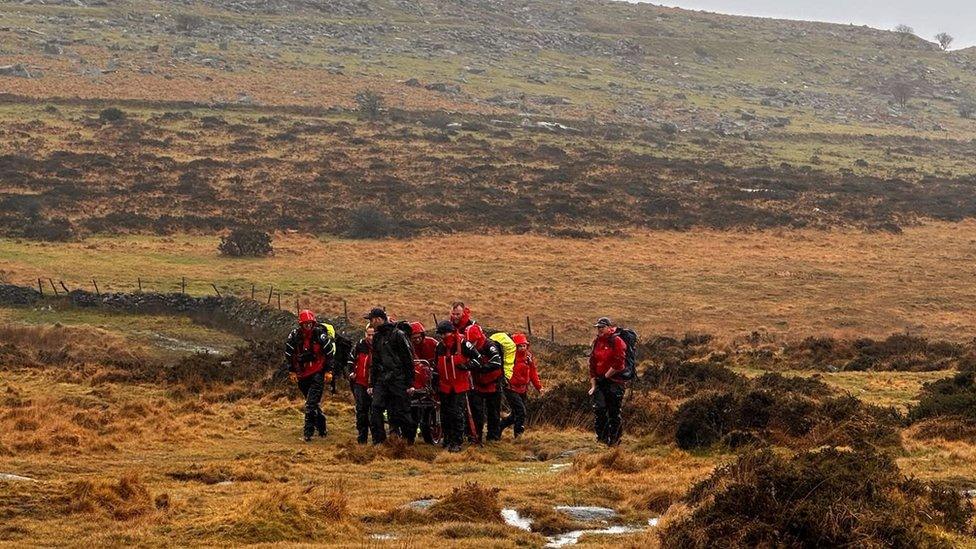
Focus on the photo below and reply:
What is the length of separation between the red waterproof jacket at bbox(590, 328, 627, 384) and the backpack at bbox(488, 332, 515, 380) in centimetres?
132

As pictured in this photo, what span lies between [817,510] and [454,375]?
348 inches

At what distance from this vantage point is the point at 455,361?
665 inches

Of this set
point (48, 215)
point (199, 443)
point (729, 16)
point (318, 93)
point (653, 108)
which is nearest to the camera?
point (199, 443)

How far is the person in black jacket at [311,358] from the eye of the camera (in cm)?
1778

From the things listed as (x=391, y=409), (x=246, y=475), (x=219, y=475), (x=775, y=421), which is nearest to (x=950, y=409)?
(x=775, y=421)

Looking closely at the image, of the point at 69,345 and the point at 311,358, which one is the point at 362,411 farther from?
the point at 69,345

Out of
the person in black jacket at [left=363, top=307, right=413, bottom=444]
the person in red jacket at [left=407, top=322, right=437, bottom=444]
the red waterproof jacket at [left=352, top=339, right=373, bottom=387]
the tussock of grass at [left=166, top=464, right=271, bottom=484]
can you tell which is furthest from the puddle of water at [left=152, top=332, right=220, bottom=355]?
the tussock of grass at [left=166, top=464, right=271, bottom=484]

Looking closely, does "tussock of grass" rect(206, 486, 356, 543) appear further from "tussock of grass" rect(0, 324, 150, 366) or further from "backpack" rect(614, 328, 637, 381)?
"tussock of grass" rect(0, 324, 150, 366)

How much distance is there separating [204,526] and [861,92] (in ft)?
435

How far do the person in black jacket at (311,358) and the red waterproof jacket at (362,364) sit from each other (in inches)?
14.8

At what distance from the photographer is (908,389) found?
22.2 meters

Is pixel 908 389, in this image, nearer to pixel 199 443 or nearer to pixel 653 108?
pixel 199 443

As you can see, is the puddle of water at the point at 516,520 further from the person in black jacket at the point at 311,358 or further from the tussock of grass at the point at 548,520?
the person in black jacket at the point at 311,358

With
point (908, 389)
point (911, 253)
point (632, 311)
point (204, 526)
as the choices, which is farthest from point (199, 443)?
point (911, 253)
